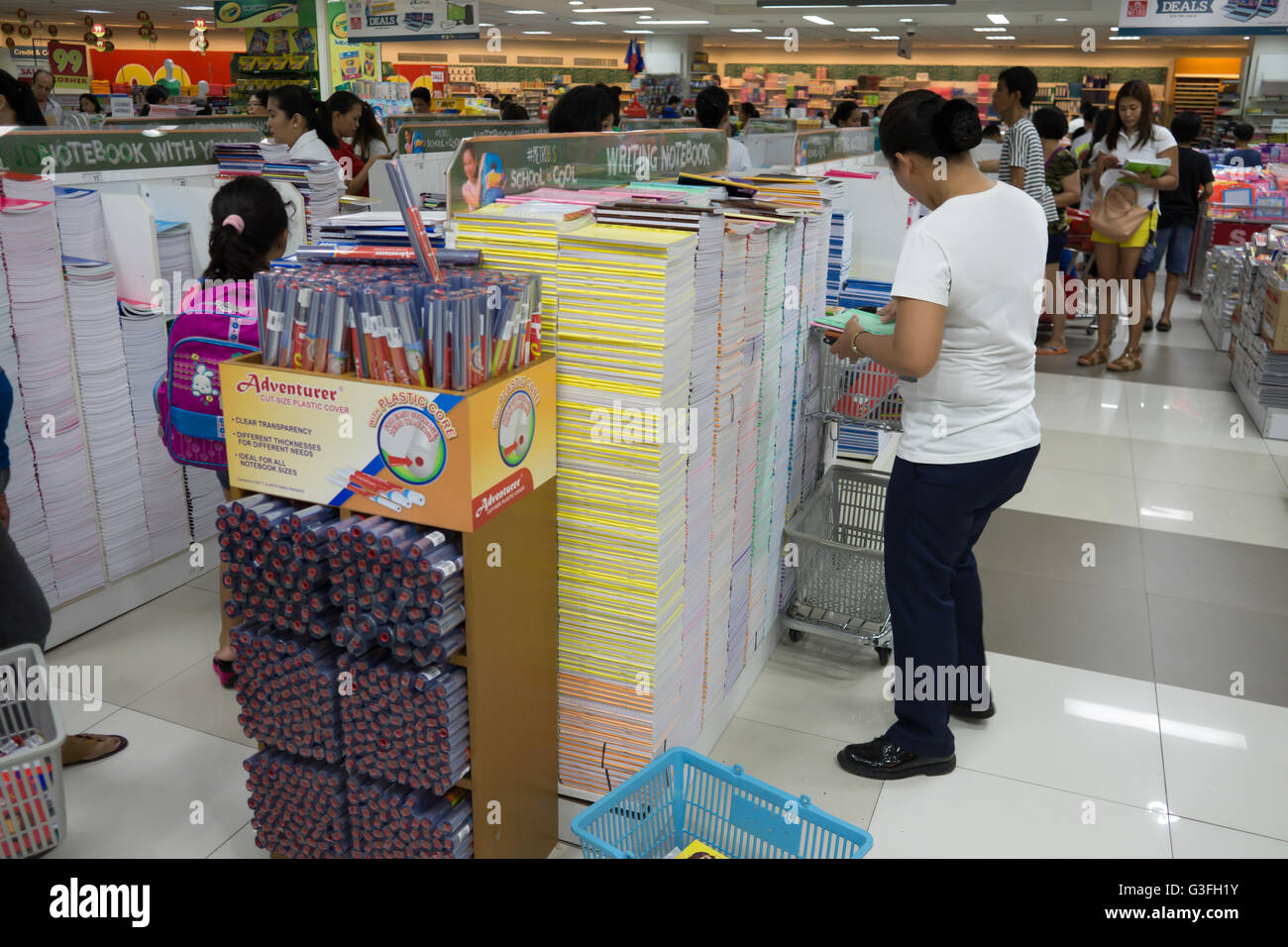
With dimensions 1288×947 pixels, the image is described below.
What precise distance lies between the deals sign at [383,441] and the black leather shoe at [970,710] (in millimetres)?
1735

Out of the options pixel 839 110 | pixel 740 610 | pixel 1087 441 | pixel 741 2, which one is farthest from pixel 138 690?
pixel 741 2

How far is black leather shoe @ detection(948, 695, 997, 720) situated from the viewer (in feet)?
10.2

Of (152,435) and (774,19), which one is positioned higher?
(774,19)

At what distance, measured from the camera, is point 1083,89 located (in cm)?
2130

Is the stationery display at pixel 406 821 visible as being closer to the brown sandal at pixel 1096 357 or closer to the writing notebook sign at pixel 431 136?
the writing notebook sign at pixel 431 136

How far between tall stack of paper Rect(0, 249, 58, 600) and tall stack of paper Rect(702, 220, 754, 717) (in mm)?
2250

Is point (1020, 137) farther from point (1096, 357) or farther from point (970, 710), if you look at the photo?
point (970, 710)

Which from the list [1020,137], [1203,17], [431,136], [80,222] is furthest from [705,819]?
[1203,17]

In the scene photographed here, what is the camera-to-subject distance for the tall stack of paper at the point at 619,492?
2.16 m

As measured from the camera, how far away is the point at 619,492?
2.29 m

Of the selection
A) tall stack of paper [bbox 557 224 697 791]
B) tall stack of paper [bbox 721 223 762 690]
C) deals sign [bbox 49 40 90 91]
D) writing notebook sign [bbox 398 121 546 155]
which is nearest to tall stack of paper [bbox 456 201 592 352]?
tall stack of paper [bbox 557 224 697 791]

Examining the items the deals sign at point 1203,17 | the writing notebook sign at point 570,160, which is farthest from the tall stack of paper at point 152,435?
the deals sign at point 1203,17

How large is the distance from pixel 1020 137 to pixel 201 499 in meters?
5.18
